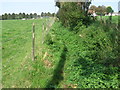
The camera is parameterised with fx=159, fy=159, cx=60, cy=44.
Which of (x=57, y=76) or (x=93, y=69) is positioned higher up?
(x=93, y=69)

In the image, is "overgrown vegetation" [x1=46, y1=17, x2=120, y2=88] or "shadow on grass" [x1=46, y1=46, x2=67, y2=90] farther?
"shadow on grass" [x1=46, y1=46, x2=67, y2=90]

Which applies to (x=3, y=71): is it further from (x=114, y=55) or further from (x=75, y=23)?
(x=75, y=23)

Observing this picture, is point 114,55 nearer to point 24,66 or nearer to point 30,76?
point 30,76

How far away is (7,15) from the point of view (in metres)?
89.2

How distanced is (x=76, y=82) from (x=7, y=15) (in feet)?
298

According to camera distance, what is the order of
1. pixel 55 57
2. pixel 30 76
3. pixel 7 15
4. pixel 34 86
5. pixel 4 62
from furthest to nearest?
pixel 7 15 → pixel 4 62 → pixel 55 57 → pixel 30 76 → pixel 34 86

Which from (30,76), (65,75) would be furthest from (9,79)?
(65,75)

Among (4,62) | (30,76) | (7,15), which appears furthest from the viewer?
(7,15)

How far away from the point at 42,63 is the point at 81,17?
28.5 ft

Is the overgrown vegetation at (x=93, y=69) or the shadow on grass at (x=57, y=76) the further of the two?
the shadow on grass at (x=57, y=76)

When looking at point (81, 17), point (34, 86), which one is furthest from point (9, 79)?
point (81, 17)

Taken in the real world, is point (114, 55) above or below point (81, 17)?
below

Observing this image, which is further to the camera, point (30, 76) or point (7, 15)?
point (7, 15)

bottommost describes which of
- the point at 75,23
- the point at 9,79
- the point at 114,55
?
the point at 9,79
